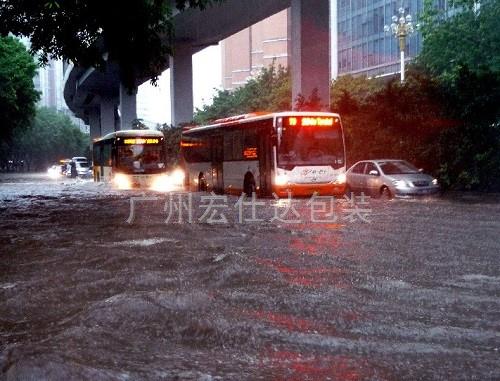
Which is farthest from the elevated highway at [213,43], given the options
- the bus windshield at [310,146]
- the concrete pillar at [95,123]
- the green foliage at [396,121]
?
the concrete pillar at [95,123]

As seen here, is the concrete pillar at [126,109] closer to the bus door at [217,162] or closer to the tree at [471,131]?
the bus door at [217,162]

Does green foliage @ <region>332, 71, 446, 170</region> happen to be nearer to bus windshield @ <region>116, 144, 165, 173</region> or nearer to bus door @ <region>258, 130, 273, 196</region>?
bus door @ <region>258, 130, 273, 196</region>

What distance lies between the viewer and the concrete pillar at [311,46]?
98.9 ft

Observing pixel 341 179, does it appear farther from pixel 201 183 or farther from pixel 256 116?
pixel 201 183

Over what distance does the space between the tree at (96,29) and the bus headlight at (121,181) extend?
15333 mm

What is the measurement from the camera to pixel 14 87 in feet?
163

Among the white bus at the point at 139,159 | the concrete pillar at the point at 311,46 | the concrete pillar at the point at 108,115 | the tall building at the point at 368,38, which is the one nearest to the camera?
the concrete pillar at the point at 311,46

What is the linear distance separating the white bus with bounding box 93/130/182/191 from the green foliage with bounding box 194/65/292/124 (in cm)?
1709

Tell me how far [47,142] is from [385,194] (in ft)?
326

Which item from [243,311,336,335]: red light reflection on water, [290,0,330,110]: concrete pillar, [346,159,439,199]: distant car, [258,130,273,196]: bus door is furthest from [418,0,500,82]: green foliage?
[243,311,336,335]: red light reflection on water

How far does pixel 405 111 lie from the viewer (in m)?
26.2

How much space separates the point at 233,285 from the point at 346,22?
83.9 metres

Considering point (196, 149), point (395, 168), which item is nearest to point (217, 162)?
point (196, 149)

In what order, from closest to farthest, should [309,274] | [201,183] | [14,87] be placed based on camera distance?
[309,274] → [201,183] → [14,87]
